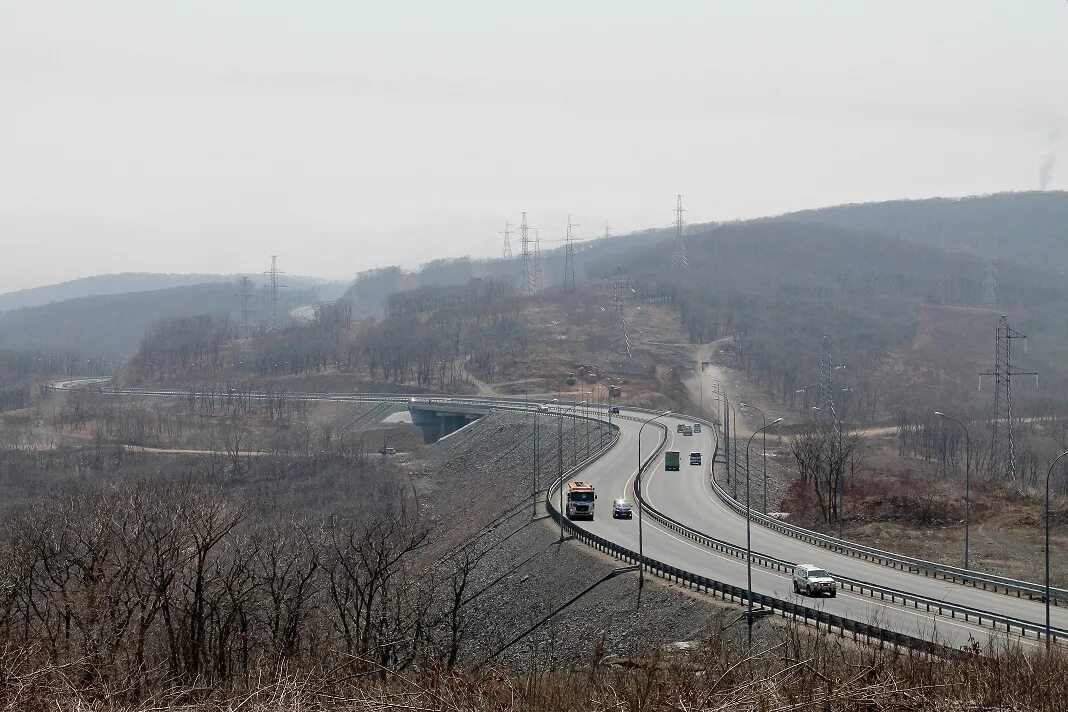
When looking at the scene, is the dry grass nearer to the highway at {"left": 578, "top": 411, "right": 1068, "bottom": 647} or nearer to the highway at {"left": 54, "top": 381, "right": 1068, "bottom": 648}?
the highway at {"left": 54, "top": 381, "right": 1068, "bottom": 648}

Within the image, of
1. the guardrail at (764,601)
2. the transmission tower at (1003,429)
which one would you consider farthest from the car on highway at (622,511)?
the transmission tower at (1003,429)

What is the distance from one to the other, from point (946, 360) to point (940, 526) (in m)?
129

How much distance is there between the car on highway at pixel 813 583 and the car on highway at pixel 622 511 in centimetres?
2103

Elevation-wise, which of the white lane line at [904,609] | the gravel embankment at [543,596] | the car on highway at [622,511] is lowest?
the gravel embankment at [543,596]

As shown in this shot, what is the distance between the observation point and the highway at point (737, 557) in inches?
1348

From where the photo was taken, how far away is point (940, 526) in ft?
190

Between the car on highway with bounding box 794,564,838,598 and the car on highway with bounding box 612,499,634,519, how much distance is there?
21030 millimetres

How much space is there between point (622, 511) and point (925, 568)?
20321 mm

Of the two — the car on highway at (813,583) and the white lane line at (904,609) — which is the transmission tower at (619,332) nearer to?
the white lane line at (904,609)

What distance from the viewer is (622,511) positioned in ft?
200

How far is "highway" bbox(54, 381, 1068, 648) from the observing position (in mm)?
34250

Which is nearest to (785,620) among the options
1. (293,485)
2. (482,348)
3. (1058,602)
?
(1058,602)

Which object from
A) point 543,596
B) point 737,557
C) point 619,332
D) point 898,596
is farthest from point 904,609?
point 619,332

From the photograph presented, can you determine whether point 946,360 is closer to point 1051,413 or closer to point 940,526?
point 1051,413
